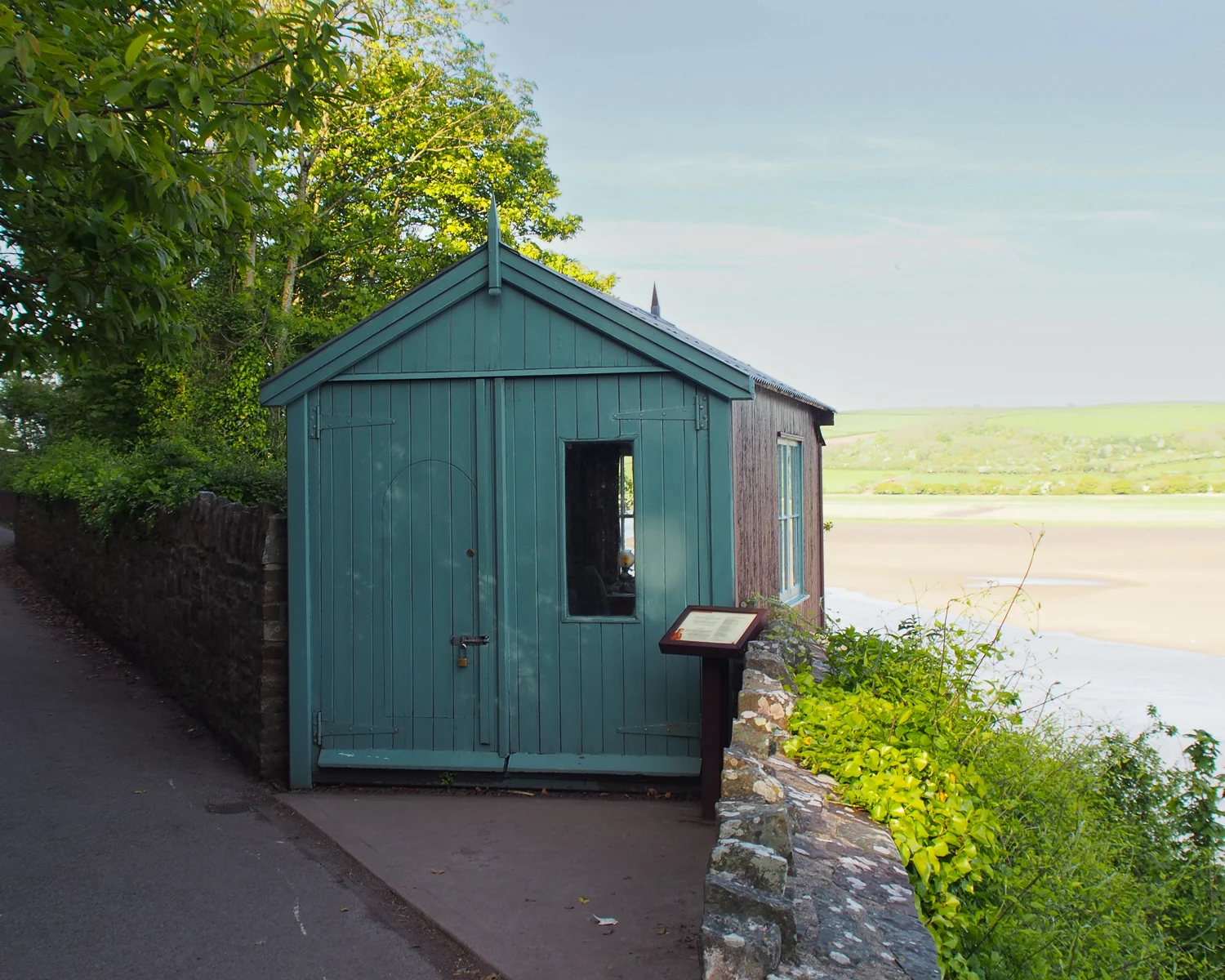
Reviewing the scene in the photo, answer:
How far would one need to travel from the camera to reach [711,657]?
6.23 m

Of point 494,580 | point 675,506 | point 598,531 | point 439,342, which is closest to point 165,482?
point 439,342

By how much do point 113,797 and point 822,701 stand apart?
503 cm

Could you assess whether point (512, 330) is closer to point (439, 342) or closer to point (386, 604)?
point (439, 342)

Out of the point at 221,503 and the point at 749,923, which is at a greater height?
the point at 221,503

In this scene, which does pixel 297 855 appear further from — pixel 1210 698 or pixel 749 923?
pixel 1210 698

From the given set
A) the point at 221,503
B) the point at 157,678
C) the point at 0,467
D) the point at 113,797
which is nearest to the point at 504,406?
the point at 221,503

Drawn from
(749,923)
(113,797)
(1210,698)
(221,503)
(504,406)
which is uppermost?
(504,406)

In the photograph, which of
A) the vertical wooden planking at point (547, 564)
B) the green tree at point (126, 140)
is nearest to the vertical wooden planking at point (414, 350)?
the vertical wooden planking at point (547, 564)

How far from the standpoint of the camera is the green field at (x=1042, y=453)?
93.6 metres

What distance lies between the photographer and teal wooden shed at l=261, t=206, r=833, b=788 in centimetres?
701

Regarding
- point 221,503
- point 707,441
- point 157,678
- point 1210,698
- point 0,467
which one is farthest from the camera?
point 0,467

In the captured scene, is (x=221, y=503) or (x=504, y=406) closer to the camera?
(x=504, y=406)

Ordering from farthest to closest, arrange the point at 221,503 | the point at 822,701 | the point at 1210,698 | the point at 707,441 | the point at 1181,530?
the point at 1181,530 → the point at 1210,698 → the point at 221,503 → the point at 707,441 → the point at 822,701

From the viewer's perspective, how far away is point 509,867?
5.81 meters
